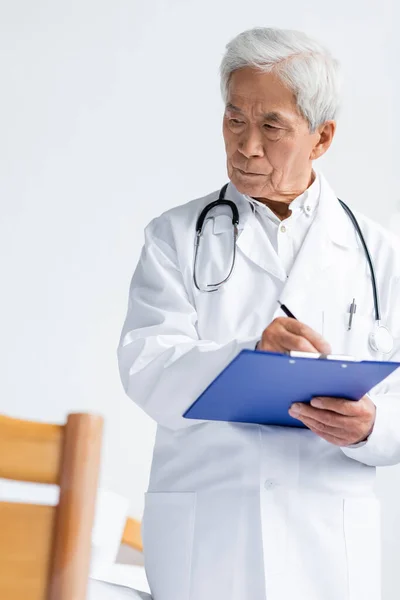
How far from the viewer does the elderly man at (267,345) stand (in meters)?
1.21

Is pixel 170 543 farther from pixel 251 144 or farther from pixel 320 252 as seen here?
pixel 251 144

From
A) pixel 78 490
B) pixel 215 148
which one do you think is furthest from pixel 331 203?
pixel 215 148

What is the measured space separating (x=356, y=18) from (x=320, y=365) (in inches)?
96.2

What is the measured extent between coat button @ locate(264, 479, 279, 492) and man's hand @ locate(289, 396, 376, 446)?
93mm

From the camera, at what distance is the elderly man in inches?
47.5

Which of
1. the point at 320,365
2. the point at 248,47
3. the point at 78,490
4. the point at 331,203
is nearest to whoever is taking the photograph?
the point at 78,490

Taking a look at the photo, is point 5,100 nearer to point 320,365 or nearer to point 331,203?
point 331,203

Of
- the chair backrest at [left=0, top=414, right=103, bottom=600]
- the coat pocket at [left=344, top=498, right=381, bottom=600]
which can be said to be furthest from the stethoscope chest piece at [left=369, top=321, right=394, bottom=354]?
the chair backrest at [left=0, top=414, right=103, bottom=600]

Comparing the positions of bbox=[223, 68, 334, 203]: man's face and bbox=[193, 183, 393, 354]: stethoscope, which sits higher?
bbox=[223, 68, 334, 203]: man's face

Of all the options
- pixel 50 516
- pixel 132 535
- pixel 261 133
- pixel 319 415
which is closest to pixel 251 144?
pixel 261 133

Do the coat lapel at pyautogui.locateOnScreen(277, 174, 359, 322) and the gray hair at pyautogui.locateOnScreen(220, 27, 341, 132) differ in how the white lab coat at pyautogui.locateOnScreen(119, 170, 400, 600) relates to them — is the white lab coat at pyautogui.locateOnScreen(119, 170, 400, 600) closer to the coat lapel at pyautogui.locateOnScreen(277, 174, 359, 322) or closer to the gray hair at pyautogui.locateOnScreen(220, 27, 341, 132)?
the coat lapel at pyautogui.locateOnScreen(277, 174, 359, 322)

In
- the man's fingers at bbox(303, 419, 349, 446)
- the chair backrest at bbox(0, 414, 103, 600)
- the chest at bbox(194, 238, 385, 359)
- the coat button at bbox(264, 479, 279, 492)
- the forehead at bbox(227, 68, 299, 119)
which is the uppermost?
the forehead at bbox(227, 68, 299, 119)

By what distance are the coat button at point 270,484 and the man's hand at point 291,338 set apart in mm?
218

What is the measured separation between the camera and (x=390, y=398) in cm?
128
